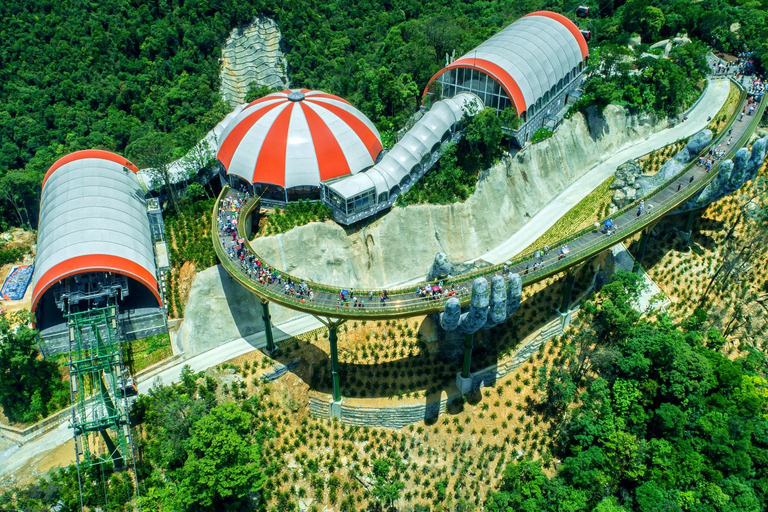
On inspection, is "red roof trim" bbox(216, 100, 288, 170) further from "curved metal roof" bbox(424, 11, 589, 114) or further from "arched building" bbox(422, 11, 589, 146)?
"curved metal roof" bbox(424, 11, 589, 114)

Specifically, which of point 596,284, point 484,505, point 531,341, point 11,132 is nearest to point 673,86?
point 596,284

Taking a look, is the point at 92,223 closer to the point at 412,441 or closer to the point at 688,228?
the point at 412,441

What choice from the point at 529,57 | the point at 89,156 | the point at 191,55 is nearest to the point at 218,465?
the point at 89,156

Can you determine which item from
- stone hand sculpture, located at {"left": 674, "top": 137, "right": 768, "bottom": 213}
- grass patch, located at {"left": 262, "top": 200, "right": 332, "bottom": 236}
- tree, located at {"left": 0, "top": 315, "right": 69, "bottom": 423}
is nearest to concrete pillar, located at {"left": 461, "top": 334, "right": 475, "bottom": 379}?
grass patch, located at {"left": 262, "top": 200, "right": 332, "bottom": 236}

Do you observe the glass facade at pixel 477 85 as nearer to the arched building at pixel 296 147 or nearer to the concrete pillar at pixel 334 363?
the arched building at pixel 296 147

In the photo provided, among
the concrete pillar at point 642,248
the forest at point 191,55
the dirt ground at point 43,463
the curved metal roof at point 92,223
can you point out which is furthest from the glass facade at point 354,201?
the dirt ground at point 43,463

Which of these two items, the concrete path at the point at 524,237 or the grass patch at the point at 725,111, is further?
the grass patch at the point at 725,111
